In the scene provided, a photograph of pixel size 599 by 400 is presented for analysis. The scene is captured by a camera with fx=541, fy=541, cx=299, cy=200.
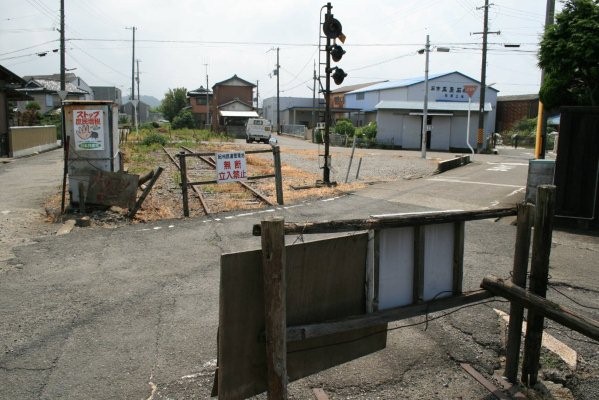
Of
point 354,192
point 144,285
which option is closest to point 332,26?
point 354,192

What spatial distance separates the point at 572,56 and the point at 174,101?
85.0m

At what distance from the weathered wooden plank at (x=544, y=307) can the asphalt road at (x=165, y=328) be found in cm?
73

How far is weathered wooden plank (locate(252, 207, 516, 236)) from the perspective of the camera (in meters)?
3.16

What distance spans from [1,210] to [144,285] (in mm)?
7098

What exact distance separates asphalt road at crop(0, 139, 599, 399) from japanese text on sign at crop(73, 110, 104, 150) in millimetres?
2427

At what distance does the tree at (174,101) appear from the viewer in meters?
89.3

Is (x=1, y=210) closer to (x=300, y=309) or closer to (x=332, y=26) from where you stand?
(x=332, y=26)

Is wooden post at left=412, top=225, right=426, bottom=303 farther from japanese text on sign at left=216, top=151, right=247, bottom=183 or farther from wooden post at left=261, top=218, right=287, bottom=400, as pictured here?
japanese text on sign at left=216, top=151, right=247, bottom=183

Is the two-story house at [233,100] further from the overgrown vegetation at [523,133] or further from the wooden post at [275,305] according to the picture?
the wooden post at [275,305]

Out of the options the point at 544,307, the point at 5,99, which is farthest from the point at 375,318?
the point at 5,99

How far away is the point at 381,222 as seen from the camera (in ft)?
11.4

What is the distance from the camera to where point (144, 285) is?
6.09m

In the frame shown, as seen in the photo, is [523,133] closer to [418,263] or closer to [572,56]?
[572,56]

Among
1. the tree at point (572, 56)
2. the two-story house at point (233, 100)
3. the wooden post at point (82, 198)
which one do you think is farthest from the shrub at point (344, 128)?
the wooden post at point (82, 198)
